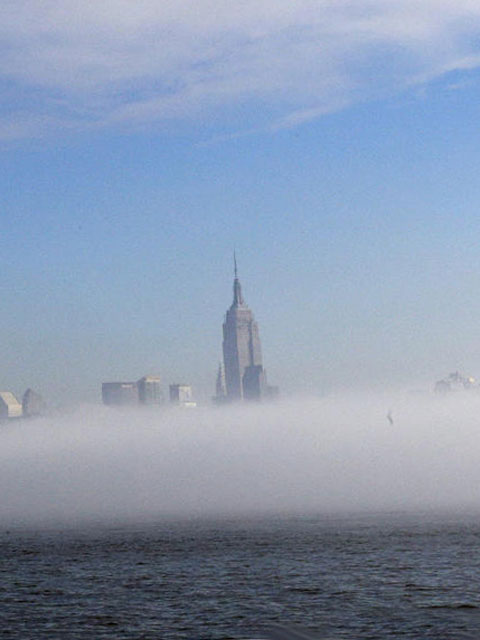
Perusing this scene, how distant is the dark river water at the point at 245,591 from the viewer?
6919cm

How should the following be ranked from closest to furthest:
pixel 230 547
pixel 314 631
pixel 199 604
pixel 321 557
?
1. pixel 314 631
2. pixel 199 604
3. pixel 321 557
4. pixel 230 547

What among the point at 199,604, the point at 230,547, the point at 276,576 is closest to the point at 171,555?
the point at 230,547

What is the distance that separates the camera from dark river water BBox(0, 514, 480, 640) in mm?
69188

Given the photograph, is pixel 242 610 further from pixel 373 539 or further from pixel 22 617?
pixel 373 539

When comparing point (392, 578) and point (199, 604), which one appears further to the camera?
point (392, 578)

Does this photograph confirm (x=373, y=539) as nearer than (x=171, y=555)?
No

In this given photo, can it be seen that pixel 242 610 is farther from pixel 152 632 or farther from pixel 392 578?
pixel 392 578

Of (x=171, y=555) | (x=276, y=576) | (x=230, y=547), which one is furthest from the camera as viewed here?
(x=230, y=547)

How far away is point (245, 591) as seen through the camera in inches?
3644

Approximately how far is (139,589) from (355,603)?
24271mm

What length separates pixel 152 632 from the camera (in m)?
67.6

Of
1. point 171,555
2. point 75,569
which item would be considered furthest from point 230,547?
point 75,569

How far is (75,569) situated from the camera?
410 feet

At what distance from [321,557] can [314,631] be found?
2691 inches
